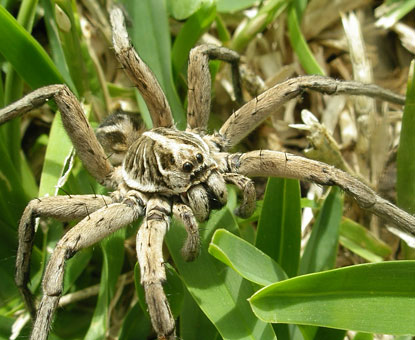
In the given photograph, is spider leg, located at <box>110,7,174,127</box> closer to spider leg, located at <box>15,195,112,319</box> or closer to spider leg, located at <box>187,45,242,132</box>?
spider leg, located at <box>187,45,242,132</box>

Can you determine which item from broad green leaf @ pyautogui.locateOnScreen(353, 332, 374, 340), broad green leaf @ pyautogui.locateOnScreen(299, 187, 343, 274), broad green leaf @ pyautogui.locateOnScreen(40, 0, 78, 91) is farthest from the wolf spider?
broad green leaf @ pyautogui.locateOnScreen(353, 332, 374, 340)

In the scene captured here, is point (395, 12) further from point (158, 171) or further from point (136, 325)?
point (136, 325)

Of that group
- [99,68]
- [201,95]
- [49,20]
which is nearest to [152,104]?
[201,95]

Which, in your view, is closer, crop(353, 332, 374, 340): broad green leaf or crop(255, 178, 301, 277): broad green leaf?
crop(353, 332, 374, 340): broad green leaf

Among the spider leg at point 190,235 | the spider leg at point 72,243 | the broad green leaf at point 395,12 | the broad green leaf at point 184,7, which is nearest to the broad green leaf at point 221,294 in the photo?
the spider leg at point 190,235

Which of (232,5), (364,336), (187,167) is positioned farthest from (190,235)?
(232,5)
